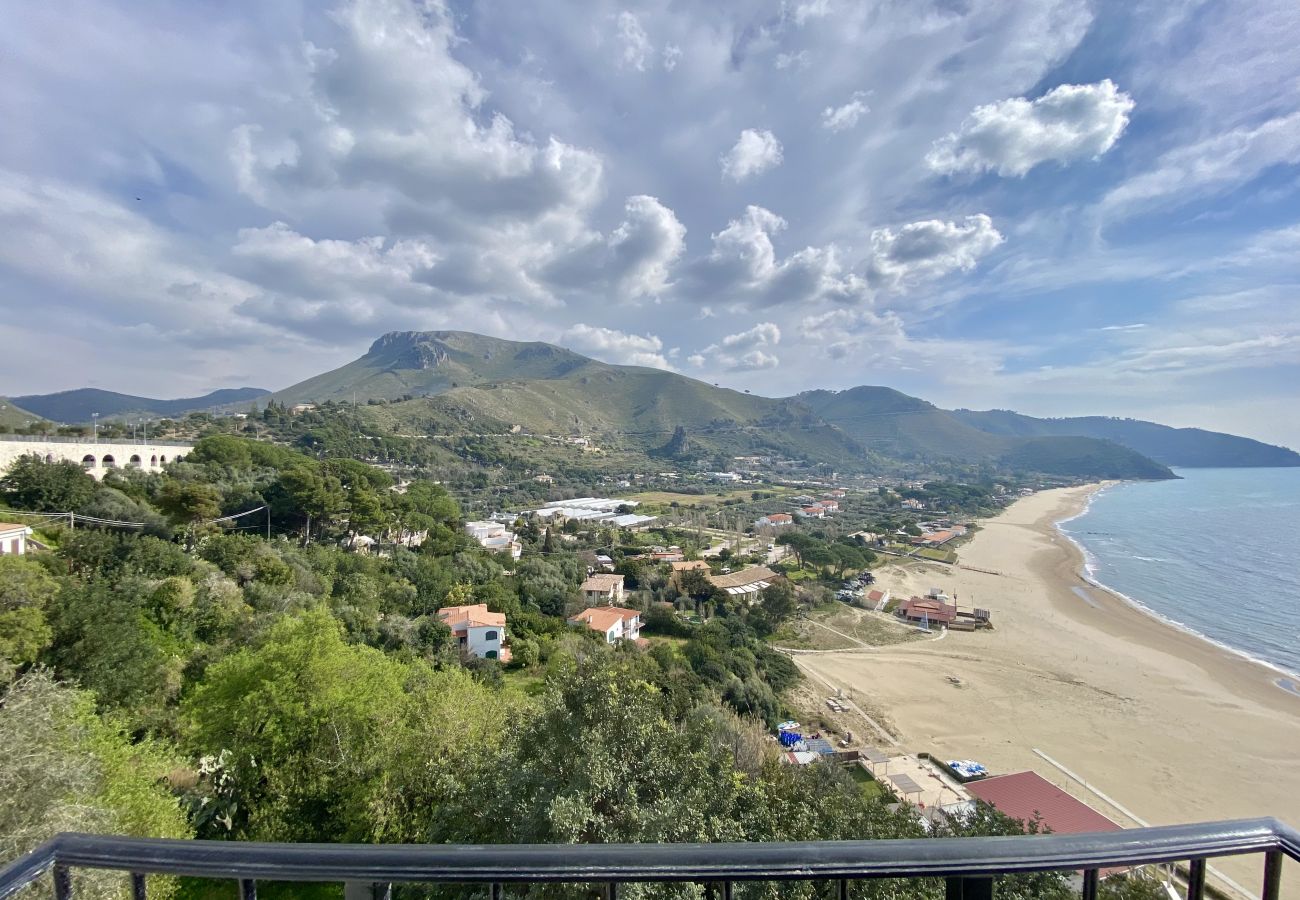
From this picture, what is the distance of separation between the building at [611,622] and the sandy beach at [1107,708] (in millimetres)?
8180

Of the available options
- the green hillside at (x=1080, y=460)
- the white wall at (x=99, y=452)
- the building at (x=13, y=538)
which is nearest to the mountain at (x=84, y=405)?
the white wall at (x=99, y=452)

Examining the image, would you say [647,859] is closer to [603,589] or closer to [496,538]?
[603,589]

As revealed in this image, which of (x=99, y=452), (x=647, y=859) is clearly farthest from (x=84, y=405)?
(x=647, y=859)

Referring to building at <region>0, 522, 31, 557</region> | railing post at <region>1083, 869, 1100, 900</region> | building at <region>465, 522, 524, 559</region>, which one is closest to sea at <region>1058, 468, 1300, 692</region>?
railing post at <region>1083, 869, 1100, 900</region>

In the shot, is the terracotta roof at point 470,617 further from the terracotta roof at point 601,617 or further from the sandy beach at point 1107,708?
the sandy beach at point 1107,708

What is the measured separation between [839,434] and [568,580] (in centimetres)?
16073

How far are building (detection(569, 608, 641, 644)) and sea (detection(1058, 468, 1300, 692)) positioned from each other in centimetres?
2651

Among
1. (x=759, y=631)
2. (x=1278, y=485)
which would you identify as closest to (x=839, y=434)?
(x=1278, y=485)

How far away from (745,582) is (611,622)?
14.6 meters

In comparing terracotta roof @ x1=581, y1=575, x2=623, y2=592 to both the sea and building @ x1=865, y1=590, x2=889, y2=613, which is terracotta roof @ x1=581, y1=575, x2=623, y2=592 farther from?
the sea

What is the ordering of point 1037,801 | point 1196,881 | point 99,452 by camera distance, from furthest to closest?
point 99,452, point 1037,801, point 1196,881

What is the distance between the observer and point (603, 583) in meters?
31.7

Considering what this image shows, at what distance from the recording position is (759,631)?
1187 inches

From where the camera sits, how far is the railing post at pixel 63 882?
1.27 m
